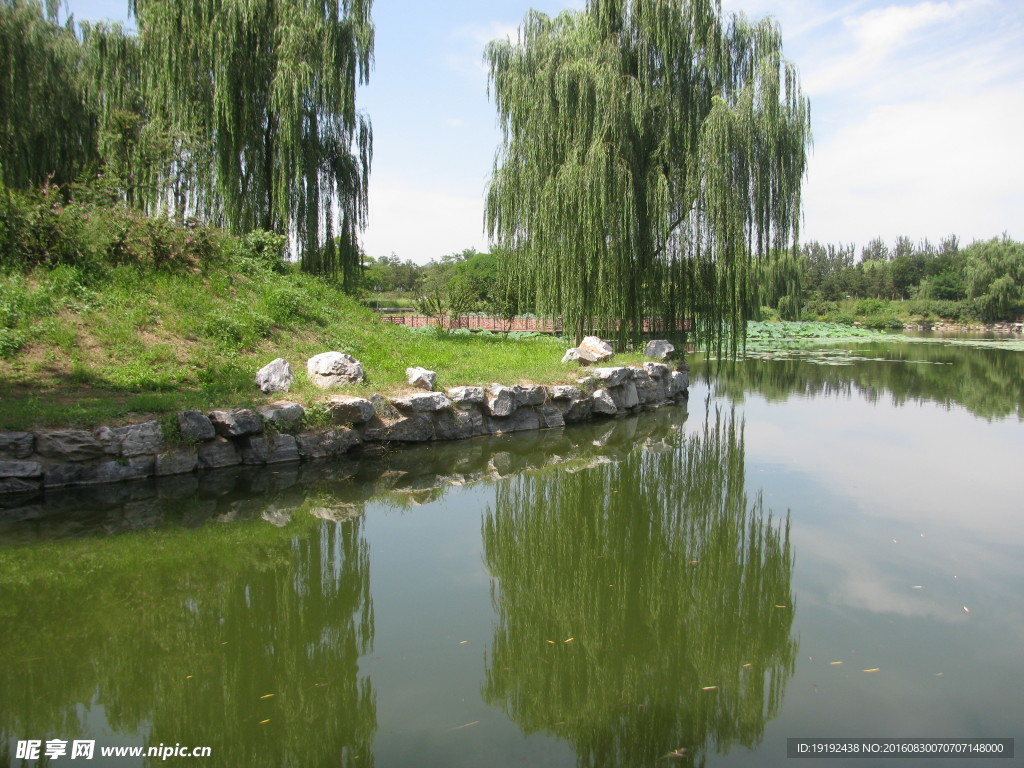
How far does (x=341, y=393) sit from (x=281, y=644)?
434 cm

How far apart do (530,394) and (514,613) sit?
5279mm

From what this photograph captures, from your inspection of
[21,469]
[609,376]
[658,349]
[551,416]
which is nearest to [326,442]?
[21,469]

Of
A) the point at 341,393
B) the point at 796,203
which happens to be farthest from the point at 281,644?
the point at 796,203

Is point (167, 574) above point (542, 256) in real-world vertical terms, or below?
below

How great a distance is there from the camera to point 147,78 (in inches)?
461

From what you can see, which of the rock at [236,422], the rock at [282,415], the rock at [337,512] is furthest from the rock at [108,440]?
the rock at [337,512]

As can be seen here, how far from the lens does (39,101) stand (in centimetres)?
1284

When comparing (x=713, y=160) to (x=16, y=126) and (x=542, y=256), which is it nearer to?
(x=542, y=256)

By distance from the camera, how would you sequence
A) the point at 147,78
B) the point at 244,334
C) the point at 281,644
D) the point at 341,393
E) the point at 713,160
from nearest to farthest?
the point at 281,644, the point at 341,393, the point at 244,334, the point at 713,160, the point at 147,78

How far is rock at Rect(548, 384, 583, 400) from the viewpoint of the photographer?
924cm

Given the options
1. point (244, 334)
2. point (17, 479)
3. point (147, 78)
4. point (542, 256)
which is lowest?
point (17, 479)

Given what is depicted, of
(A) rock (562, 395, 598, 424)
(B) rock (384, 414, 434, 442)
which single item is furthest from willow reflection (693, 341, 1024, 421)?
(B) rock (384, 414, 434, 442)

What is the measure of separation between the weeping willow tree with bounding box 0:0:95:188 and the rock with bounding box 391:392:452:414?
6919 mm

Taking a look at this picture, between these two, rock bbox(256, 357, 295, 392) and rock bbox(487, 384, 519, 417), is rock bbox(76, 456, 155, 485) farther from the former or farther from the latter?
rock bbox(487, 384, 519, 417)
